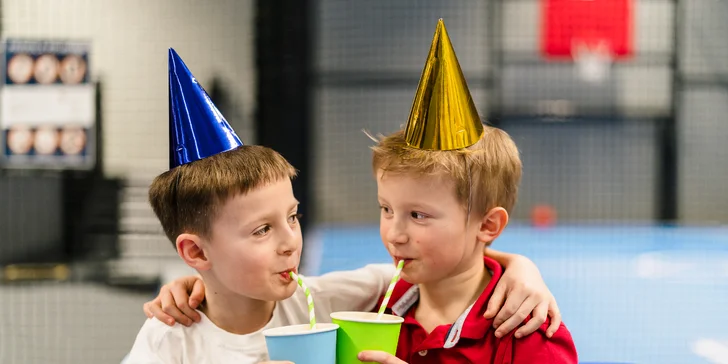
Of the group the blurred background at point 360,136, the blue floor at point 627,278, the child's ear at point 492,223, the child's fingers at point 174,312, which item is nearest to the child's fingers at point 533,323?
the child's ear at point 492,223

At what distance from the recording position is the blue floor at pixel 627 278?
108 inches

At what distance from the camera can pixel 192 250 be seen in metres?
1.13

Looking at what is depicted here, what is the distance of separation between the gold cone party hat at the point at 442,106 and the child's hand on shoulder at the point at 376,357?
13.0 inches

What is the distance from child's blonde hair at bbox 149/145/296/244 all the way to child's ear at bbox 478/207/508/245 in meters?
0.31

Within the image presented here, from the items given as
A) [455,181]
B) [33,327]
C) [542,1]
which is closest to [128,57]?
[33,327]

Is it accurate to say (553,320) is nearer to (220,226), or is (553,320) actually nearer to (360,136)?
(220,226)

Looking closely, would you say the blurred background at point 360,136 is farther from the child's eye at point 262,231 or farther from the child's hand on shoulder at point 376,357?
the child's hand on shoulder at point 376,357

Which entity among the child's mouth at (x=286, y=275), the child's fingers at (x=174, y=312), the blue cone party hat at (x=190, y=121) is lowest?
the child's fingers at (x=174, y=312)

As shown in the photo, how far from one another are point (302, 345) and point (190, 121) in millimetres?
378

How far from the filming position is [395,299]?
1.27 m

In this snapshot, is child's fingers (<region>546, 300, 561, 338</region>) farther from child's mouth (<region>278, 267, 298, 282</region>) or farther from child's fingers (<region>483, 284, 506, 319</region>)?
child's mouth (<region>278, 267, 298, 282</region>)

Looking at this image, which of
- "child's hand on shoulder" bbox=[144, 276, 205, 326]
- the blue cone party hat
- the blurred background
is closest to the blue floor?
the blurred background

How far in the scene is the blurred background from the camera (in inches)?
120

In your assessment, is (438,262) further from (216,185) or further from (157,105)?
(157,105)
